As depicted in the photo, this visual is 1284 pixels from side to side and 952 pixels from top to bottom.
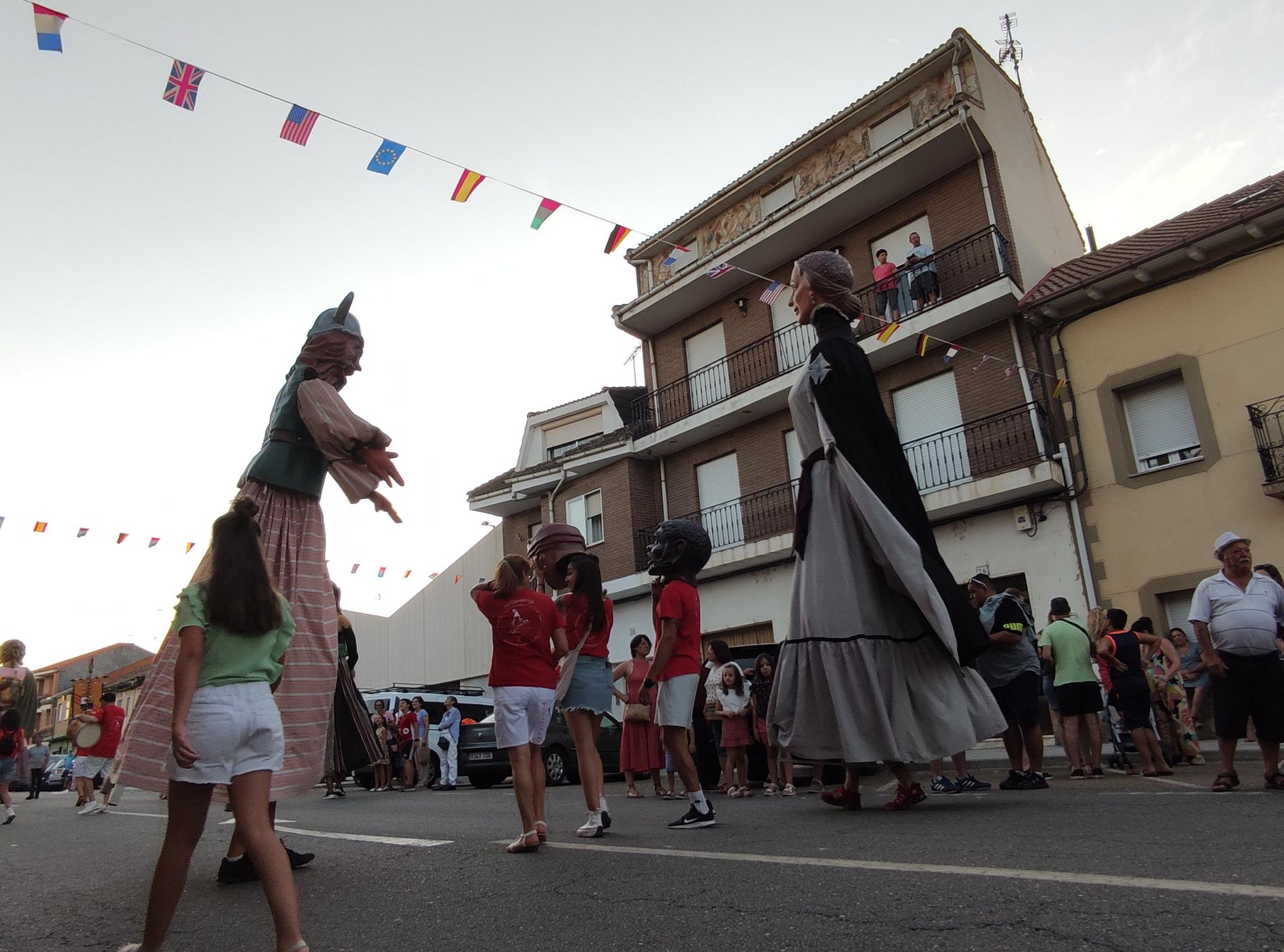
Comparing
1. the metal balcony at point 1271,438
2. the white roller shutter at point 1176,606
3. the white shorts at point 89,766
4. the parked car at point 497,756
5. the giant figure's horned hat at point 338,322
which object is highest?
the metal balcony at point 1271,438

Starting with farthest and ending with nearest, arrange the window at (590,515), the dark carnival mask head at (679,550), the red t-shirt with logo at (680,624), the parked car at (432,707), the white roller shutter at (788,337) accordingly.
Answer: the window at (590,515) < the white roller shutter at (788,337) < the parked car at (432,707) < the dark carnival mask head at (679,550) < the red t-shirt with logo at (680,624)

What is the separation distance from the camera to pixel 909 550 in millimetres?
4465

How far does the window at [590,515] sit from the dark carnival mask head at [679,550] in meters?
19.0

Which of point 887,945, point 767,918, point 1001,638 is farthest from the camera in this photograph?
point 1001,638

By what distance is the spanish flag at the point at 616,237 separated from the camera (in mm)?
11461

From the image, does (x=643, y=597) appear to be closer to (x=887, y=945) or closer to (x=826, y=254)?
(x=826, y=254)

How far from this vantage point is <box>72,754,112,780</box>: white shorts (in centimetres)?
1346

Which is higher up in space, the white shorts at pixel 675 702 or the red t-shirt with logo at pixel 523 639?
the red t-shirt with logo at pixel 523 639

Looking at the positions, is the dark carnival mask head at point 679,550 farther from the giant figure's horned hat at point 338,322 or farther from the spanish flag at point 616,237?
the spanish flag at point 616,237

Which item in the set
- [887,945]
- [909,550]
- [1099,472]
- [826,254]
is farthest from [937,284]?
[887,945]

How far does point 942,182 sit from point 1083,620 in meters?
8.72

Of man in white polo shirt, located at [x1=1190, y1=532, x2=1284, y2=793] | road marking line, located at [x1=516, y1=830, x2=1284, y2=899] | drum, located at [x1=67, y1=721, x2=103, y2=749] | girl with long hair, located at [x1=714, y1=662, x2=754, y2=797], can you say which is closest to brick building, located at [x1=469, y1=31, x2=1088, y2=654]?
girl with long hair, located at [x1=714, y1=662, x2=754, y2=797]

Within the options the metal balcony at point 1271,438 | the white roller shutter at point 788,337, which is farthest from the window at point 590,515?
the metal balcony at point 1271,438

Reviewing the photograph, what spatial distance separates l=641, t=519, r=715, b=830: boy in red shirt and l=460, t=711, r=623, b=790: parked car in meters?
9.37
